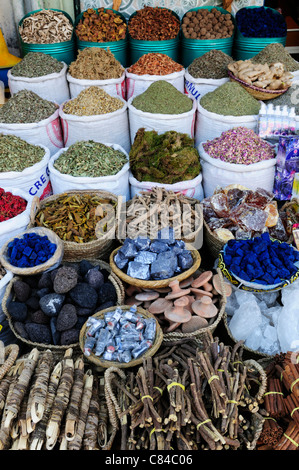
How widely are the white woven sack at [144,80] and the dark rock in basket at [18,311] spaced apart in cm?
200

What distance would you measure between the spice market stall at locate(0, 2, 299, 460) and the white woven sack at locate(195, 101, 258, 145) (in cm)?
1

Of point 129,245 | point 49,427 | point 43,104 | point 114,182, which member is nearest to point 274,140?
point 114,182

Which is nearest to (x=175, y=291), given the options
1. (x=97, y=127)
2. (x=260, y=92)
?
(x=97, y=127)

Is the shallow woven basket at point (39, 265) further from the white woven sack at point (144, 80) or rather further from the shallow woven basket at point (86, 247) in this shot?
the white woven sack at point (144, 80)

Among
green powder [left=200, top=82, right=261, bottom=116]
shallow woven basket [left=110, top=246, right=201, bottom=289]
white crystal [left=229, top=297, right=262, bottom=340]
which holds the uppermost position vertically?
green powder [left=200, top=82, right=261, bottom=116]

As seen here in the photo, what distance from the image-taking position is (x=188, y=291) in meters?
1.83

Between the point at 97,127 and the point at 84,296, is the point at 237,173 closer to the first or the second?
the point at 97,127

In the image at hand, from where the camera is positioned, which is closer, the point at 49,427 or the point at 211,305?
the point at 49,427

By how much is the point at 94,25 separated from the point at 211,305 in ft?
9.39

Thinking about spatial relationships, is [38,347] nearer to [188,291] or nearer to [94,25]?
[188,291]

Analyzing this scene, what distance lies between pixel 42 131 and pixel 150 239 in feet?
4.41

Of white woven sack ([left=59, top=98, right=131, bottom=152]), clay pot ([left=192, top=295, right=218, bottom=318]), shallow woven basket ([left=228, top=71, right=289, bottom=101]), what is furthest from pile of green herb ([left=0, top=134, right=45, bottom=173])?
shallow woven basket ([left=228, top=71, right=289, bottom=101])

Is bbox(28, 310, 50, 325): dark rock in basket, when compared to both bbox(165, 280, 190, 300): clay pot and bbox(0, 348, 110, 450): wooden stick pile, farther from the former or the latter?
bbox(165, 280, 190, 300): clay pot

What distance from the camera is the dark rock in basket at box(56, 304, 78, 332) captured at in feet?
5.71
